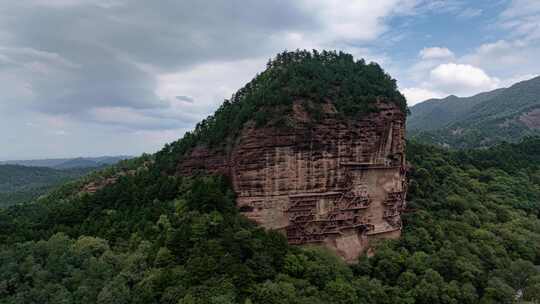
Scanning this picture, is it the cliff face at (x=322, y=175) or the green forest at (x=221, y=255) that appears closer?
the green forest at (x=221, y=255)

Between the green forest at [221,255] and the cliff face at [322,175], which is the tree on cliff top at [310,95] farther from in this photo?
the green forest at [221,255]

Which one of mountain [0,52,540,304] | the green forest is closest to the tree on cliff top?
mountain [0,52,540,304]

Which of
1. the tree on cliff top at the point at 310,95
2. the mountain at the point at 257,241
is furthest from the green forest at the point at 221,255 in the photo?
the tree on cliff top at the point at 310,95

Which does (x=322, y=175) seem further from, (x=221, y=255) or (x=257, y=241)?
(x=221, y=255)

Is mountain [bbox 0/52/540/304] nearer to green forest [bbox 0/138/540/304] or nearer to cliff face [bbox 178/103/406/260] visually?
green forest [bbox 0/138/540/304]

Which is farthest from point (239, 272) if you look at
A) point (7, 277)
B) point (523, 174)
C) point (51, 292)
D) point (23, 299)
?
point (523, 174)

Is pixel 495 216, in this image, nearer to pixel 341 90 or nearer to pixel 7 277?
pixel 341 90

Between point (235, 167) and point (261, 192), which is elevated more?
point (235, 167)
